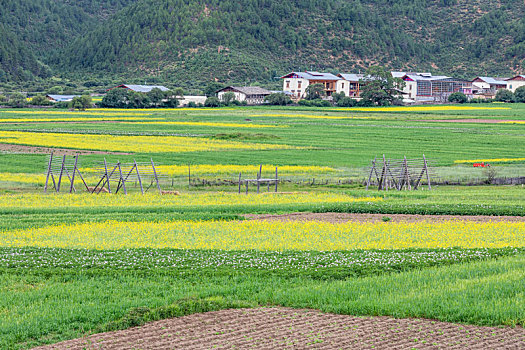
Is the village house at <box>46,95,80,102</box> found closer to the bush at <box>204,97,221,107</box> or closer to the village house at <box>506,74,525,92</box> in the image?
the bush at <box>204,97,221,107</box>

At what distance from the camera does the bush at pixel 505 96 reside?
488 ft

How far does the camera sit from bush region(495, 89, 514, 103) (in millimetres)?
148875

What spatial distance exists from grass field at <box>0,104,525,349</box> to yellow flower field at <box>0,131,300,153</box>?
748cm

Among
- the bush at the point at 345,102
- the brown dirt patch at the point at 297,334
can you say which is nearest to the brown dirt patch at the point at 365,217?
the brown dirt patch at the point at 297,334

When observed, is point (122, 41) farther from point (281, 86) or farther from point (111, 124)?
point (111, 124)

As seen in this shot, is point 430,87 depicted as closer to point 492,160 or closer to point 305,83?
point 305,83

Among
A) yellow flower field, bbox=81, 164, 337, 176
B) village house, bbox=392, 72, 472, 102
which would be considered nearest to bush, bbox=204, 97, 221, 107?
village house, bbox=392, 72, 472, 102

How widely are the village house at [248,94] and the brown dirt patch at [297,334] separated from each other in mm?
127771

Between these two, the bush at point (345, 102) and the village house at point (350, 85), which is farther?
the village house at point (350, 85)

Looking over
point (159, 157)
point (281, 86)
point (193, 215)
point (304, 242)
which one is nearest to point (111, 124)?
point (159, 157)

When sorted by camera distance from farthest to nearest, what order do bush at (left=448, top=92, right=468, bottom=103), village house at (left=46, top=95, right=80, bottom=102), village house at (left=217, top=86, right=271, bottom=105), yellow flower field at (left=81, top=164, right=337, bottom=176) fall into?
bush at (left=448, top=92, right=468, bottom=103)
village house at (left=217, top=86, right=271, bottom=105)
village house at (left=46, top=95, right=80, bottom=102)
yellow flower field at (left=81, top=164, right=337, bottom=176)

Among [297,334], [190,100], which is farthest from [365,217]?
[190,100]

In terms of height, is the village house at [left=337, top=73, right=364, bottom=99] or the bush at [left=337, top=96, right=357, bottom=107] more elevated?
the village house at [left=337, top=73, right=364, bottom=99]

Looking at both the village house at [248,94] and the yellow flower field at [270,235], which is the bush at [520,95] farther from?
the yellow flower field at [270,235]
